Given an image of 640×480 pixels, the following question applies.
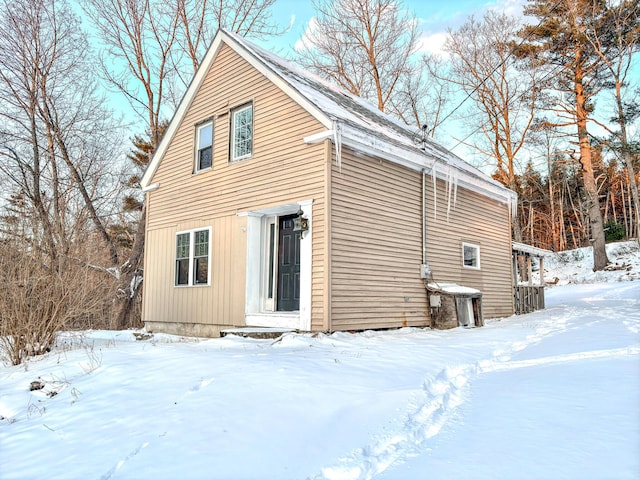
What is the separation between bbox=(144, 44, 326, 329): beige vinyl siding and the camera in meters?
7.88

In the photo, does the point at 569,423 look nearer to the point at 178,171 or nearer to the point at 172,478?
the point at 172,478

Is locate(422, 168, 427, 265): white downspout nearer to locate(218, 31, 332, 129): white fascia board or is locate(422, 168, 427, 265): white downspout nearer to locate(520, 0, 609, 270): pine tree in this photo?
locate(218, 31, 332, 129): white fascia board

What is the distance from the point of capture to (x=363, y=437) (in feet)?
9.22

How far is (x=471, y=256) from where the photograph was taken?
1135 centimetres

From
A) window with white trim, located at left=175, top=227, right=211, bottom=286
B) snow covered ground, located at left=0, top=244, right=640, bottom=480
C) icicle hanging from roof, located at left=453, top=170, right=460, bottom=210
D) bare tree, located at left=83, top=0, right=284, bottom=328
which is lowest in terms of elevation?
snow covered ground, located at left=0, top=244, right=640, bottom=480

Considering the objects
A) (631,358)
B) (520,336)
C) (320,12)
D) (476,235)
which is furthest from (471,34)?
(631,358)

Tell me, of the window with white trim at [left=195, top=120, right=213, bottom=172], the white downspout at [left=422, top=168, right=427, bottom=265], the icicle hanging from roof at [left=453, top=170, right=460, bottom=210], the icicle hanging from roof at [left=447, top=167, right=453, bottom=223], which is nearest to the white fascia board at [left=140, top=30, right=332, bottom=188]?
the window with white trim at [left=195, top=120, right=213, bottom=172]

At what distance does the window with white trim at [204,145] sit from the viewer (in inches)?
398

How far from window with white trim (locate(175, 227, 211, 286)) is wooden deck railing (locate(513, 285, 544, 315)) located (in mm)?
9166

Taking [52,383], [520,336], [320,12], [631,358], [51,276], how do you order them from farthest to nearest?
1. [320,12]
2. [520,336]
3. [51,276]
4. [631,358]
5. [52,383]

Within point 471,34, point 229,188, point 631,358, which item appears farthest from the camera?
point 471,34

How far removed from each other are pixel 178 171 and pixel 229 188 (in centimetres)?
211

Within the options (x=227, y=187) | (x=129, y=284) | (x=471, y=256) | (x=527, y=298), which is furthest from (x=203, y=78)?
(x=527, y=298)

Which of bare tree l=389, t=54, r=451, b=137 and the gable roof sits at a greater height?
bare tree l=389, t=54, r=451, b=137
